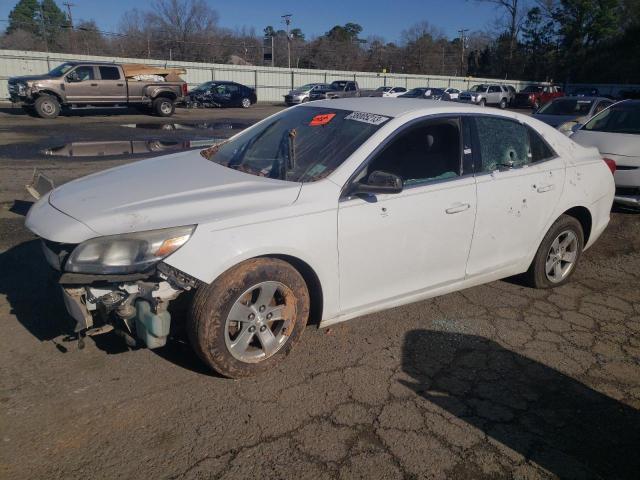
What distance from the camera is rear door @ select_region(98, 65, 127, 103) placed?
65.6 feet

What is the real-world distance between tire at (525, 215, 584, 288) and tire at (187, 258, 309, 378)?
237 cm

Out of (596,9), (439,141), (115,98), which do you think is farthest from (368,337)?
(596,9)

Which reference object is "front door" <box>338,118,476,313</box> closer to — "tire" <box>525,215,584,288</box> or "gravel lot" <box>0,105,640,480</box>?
"gravel lot" <box>0,105,640,480</box>

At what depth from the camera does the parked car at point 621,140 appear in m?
6.95

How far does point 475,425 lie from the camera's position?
2.88 m

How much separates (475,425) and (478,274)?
1.46 m

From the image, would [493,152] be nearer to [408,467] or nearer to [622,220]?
[408,467]

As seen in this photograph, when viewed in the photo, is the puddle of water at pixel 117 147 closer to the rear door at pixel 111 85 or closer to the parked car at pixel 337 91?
the rear door at pixel 111 85

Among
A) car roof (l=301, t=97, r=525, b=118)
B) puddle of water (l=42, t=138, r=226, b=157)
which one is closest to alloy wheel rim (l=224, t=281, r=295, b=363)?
car roof (l=301, t=97, r=525, b=118)

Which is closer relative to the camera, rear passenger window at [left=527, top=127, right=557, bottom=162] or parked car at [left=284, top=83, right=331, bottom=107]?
rear passenger window at [left=527, top=127, right=557, bottom=162]

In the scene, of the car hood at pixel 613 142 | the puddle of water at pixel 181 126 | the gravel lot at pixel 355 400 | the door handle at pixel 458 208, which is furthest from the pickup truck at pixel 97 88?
the door handle at pixel 458 208

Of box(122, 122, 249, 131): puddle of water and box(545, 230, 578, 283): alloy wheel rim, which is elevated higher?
box(122, 122, 249, 131): puddle of water

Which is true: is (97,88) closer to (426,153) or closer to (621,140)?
(621,140)

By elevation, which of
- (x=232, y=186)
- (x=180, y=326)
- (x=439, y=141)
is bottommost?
(x=180, y=326)
